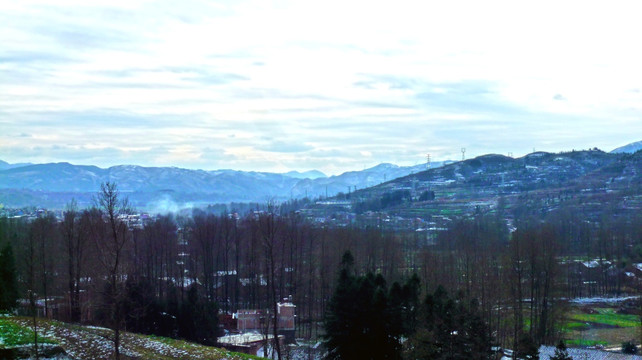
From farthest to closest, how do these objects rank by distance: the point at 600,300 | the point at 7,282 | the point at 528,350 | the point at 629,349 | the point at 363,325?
the point at 600,300 → the point at 629,349 → the point at 7,282 → the point at 528,350 → the point at 363,325

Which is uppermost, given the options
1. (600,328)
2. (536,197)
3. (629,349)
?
(536,197)

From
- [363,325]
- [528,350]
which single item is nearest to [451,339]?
[363,325]

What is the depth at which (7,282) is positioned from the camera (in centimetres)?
3312

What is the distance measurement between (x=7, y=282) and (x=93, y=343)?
417 inches

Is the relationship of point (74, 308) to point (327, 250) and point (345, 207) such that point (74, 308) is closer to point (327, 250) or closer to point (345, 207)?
point (327, 250)

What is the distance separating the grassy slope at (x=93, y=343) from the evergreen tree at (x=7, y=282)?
4.46m

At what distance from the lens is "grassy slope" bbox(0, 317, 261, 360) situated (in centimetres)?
2419

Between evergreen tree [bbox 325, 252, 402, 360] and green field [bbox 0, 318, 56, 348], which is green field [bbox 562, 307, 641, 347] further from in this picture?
green field [bbox 0, 318, 56, 348]

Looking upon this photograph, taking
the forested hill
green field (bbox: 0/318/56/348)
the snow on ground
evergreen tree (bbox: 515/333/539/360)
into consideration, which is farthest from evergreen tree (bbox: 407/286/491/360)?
the forested hill

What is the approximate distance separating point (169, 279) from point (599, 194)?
12904 centimetres

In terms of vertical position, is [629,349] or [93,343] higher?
[93,343]

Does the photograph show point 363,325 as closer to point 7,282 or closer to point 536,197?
point 7,282

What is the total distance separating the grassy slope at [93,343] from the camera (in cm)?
2419

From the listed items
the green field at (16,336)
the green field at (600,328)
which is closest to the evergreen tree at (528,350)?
the green field at (600,328)
